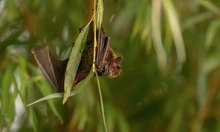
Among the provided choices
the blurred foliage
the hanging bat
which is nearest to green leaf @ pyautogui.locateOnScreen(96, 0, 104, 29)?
the hanging bat

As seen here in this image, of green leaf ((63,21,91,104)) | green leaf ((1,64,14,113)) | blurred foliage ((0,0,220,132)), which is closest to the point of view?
green leaf ((63,21,91,104))

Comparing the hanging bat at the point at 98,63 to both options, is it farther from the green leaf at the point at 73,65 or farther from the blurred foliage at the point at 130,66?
the blurred foliage at the point at 130,66

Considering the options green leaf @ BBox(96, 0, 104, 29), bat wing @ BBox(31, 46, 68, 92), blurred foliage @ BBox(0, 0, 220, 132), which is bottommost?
blurred foliage @ BBox(0, 0, 220, 132)

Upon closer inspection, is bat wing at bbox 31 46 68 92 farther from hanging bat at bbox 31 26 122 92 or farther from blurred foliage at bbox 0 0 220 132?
blurred foliage at bbox 0 0 220 132

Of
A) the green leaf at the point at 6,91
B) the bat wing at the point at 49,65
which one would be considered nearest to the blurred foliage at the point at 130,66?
the green leaf at the point at 6,91

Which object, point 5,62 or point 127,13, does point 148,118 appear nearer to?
point 127,13
